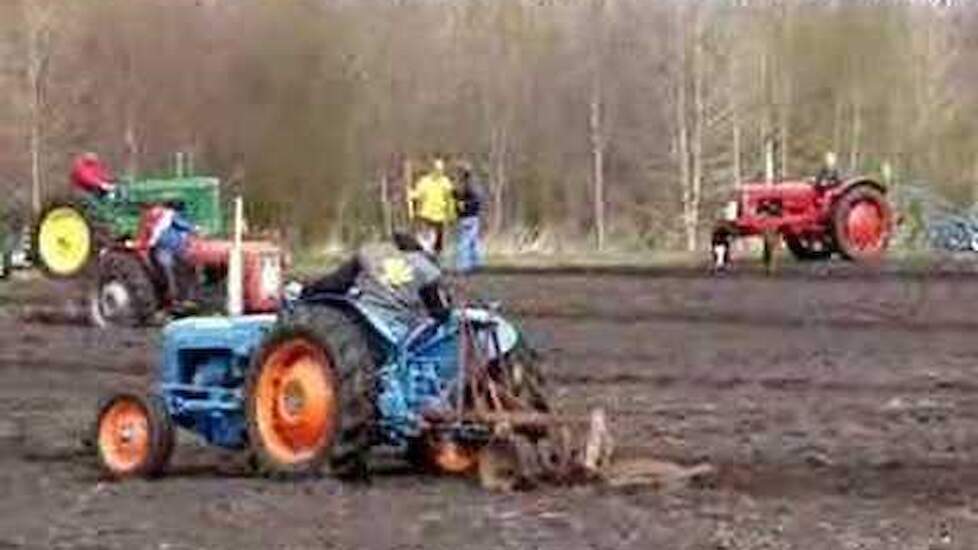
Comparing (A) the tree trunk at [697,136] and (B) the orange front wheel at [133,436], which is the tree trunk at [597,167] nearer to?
(A) the tree trunk at [697,136]

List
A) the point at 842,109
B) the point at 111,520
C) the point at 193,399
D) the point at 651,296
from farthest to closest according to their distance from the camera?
the point at 842,109 < the point at 651,296 < the point at 193,399 < the point at 111,520

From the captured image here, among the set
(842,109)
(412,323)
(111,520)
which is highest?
(842,109)

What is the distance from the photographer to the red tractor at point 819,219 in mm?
30984

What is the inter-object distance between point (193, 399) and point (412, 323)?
160 centimetres

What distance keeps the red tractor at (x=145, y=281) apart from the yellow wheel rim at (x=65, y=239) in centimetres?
196

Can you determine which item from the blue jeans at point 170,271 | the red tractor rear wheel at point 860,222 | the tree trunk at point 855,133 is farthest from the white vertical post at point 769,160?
the blue jeans at point 170,271

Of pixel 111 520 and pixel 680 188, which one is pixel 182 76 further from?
pixel 111 520

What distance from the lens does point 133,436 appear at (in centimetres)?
1202

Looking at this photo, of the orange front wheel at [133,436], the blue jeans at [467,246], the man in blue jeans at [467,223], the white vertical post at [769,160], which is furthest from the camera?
the white vertical post at [769,160]

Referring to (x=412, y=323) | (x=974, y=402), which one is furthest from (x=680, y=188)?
(x=412, y=323)

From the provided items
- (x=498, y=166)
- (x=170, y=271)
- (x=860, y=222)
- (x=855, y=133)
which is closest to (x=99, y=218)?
(x=170, y=271)

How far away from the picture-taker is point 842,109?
5069 cm

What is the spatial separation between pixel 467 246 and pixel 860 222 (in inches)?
211

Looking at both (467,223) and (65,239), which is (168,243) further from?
(467,223)
